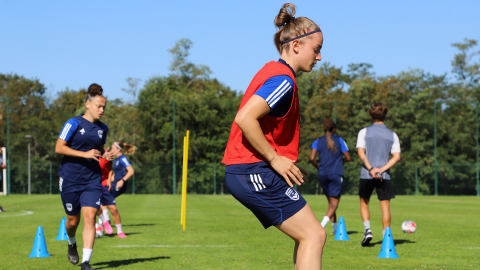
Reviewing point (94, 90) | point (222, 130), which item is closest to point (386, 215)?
point (94, 90)

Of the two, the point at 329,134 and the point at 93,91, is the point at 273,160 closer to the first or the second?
the point at 93,91

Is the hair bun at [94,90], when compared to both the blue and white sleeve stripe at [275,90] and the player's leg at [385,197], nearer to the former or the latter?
the blue and white sleeve stripe at [275,90]

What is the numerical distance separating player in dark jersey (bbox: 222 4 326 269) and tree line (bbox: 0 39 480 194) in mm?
33534

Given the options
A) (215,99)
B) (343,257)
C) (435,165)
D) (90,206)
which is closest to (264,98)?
(90,206)

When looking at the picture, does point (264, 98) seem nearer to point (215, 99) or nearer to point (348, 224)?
point (348, 224)

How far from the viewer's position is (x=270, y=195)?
10.2 feet

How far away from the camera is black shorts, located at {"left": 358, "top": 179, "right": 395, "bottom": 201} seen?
309 inches

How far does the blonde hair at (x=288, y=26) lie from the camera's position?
10.8ft

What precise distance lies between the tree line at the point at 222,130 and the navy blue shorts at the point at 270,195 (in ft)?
110

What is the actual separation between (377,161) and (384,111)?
758 mm

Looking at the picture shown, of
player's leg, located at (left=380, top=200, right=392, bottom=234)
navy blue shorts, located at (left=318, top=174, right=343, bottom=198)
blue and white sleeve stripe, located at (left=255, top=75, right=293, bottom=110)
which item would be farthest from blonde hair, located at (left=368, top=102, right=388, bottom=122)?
blue and white sleeve stripe, located at (left=255, top=75, right=293, bottom=110)

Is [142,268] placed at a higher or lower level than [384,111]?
lower

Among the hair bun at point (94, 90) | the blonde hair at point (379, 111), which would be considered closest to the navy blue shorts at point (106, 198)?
the hair bun at point (94, 90)

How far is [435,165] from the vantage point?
35156 millimetres
